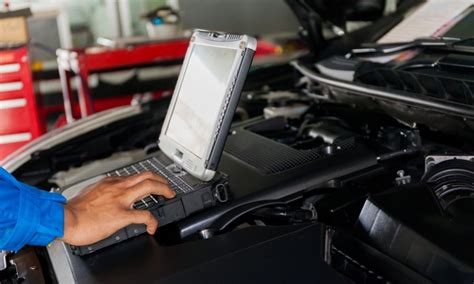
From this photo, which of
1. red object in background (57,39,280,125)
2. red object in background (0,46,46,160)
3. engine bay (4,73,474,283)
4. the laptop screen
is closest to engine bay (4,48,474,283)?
engine bay (4,73,474,283)

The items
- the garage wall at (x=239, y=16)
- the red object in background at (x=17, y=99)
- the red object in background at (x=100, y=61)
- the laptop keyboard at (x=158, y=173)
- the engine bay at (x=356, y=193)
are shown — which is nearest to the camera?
the engine bay at (x=356, y=193)

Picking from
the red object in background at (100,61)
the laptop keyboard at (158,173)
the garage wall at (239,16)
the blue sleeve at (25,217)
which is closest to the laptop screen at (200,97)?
the laptop keyboard at (158,173)

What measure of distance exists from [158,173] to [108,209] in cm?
27

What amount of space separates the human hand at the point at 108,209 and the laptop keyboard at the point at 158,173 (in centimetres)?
3

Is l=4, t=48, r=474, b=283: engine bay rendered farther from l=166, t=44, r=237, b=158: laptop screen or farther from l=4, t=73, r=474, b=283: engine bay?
l=166, t=44, r=237, b=158: laptop screen

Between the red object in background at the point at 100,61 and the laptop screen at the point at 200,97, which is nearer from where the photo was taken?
the laptop screen at the point at 200,97

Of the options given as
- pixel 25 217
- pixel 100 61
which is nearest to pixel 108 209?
pixel 25 217

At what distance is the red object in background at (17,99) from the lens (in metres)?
3.47

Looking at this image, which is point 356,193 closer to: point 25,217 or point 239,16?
point 25,217

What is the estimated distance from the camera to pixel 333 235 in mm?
1022

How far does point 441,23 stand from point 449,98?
1.60 feet

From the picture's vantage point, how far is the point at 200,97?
1.23 metres

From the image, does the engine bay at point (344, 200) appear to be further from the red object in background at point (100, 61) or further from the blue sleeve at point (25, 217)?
the red object in background at point (100, 61)

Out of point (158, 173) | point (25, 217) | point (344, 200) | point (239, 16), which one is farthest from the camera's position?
point (239, 16)
